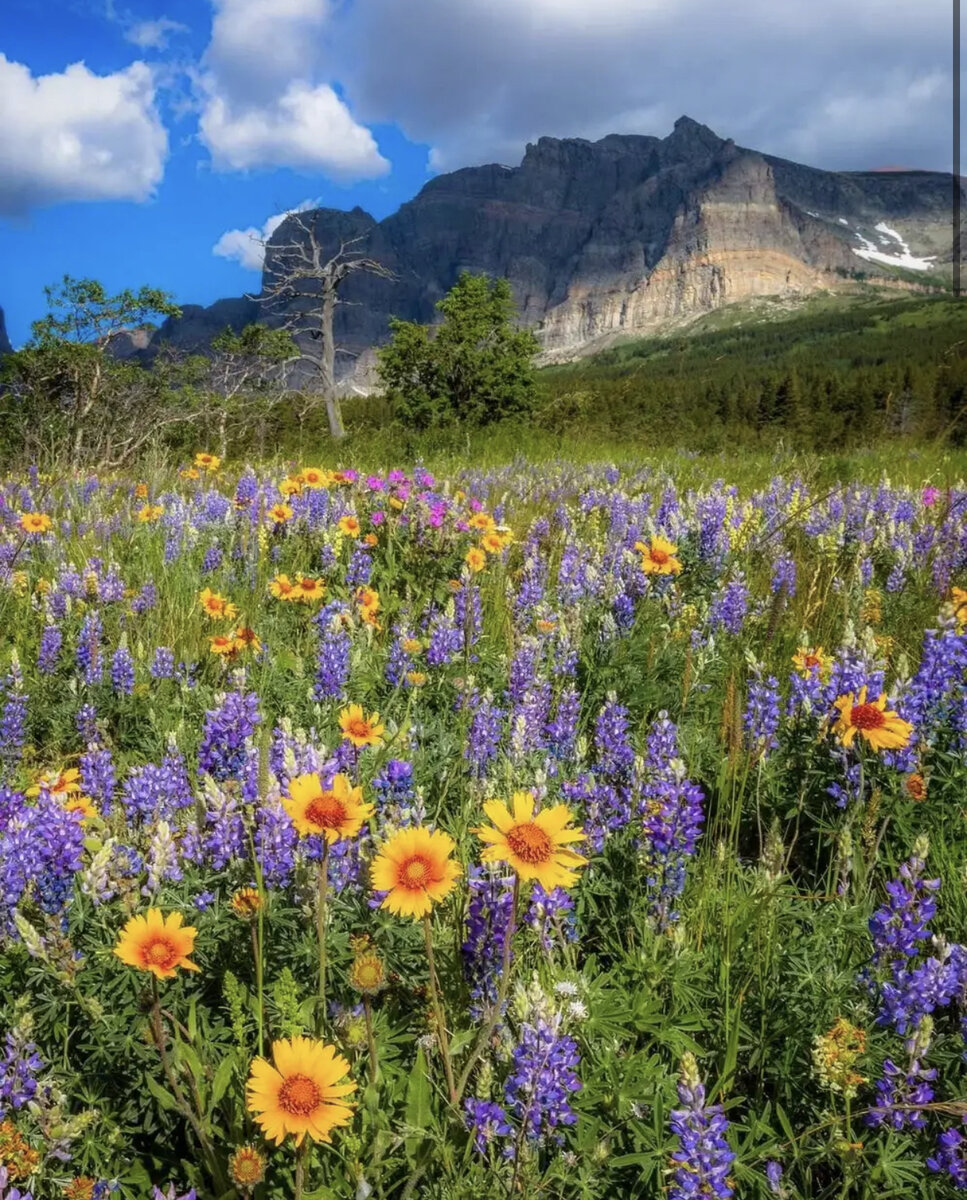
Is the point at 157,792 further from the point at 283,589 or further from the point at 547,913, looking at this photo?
the point at 283,589

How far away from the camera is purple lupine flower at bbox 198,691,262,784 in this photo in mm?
2197

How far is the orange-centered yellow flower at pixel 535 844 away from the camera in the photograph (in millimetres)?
1199

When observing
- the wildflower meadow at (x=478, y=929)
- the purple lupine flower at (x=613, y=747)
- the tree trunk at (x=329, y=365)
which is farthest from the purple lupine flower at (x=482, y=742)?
the tree trunk at (x=329, y=365)

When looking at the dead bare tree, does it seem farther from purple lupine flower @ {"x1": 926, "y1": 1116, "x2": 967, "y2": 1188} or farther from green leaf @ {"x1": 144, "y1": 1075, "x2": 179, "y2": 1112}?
purple lupine flower @ {"x1": 926, "y1": 1116, "x2": 967, "y2": 1188}

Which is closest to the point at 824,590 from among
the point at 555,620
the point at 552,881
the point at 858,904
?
the point at 555,620

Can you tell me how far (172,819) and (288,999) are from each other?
79 centimetres

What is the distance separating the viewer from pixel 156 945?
47.9 inches

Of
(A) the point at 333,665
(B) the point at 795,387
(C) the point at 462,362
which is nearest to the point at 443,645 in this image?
(A) the point at 333,665

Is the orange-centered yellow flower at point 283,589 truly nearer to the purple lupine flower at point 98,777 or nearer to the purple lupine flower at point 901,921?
the purple lupine flower at point 98,777

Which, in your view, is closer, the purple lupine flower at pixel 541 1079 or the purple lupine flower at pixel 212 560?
the purple lupine flower at pixel 541 1079

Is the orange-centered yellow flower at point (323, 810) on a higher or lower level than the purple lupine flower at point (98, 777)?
higher

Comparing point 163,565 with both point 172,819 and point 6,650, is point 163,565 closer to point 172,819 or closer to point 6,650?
point 6,650

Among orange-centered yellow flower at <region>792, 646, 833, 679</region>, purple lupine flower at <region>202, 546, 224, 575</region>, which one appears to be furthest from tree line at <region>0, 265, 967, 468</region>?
purple lupine flower at <region>202, 546, 224, 575</region>

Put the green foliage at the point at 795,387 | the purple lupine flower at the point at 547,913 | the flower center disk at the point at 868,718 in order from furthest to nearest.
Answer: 1. the green foliage at the point at 795,387
2. the flower center disk at the point at 868,718
3. the purple lupine flower at the point at 547,913
